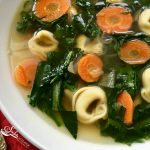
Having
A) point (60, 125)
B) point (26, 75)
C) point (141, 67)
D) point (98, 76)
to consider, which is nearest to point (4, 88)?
point (26, 75)

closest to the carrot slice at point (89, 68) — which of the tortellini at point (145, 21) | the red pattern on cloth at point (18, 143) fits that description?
the tortellini at point (145, 21)

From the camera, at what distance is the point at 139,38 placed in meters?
2.52

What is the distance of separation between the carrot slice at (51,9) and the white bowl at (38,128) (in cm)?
41

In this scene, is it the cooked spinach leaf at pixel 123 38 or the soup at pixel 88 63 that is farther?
the cooked spinach leaf at pixel 123 38

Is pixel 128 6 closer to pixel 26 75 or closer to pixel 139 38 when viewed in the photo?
pixel 139 38

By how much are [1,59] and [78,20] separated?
538 mm

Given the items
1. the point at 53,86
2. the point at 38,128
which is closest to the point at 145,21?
the point at 53,86

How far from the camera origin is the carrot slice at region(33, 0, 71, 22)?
2562 mm

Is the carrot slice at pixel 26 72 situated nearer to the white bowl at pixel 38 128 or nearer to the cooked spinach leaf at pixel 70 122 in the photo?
the white bowl at pixel 38 128

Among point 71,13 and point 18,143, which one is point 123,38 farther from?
point 18,143

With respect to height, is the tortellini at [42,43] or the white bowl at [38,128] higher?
the tortellini at [42,43]

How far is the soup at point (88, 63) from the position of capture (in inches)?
91.4

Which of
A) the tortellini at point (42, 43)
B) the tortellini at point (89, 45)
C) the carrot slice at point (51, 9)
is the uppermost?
the carrot slice at point (51, 9)

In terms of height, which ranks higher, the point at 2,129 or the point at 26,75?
the point at 26,75
